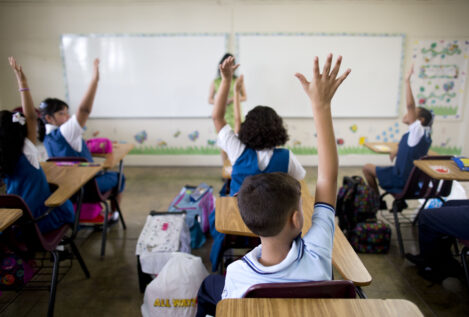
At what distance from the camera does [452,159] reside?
2.48 meters

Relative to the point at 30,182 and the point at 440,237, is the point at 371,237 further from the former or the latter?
the point at 30,182

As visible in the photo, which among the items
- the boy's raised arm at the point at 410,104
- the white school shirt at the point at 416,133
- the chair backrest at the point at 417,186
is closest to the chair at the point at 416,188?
the chair backrest at the point at 417,186

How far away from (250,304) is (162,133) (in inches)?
167

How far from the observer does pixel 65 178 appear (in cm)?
200

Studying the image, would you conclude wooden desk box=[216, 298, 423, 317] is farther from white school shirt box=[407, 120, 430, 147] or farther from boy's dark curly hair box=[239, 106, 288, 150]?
white school shirt box=[407, 120, 430, 147]

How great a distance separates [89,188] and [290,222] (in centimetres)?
202

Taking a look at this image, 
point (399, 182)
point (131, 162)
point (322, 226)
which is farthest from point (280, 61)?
point (322, 226)

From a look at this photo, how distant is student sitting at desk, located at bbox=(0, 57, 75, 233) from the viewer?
1736 mm

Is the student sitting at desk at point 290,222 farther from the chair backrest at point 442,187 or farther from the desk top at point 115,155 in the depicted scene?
the chair backrest at point 442,187

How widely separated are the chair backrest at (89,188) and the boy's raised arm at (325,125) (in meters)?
1.98

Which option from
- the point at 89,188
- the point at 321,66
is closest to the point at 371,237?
the point at 89,188

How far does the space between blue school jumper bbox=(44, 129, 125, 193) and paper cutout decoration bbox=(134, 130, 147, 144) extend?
2059 mm

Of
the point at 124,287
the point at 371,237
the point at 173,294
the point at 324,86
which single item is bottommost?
the point at 124,287

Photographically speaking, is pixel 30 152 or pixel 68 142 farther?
pixel 68 142
